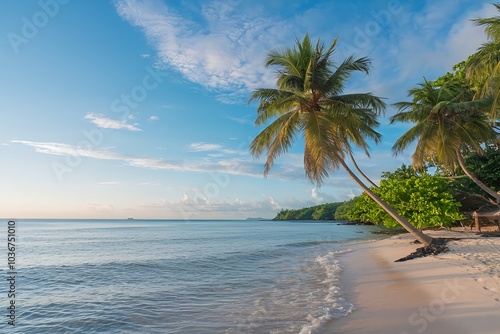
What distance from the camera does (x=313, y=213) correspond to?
13488 centimetres

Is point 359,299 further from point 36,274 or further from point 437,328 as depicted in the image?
point 36,274

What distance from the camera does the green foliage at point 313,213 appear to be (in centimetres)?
12706

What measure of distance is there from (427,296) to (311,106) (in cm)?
877

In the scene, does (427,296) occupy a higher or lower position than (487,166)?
lower

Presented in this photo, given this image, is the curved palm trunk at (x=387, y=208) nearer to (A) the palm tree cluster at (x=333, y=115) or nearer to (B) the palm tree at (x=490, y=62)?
(A) the palm tree cluster at (x=333, y=115)

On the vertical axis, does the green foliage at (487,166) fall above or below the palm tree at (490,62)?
below

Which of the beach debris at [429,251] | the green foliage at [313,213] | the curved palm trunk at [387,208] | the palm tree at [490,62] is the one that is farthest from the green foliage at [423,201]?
the green foliage at [313,213]

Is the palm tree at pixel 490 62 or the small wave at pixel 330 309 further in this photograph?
the palm tree at pixel 490 62

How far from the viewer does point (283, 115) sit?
13953 mm

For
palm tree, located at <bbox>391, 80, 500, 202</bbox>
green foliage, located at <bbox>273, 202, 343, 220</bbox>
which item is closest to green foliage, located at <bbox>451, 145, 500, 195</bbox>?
palm tree, located at <bbox>391, 80, 500, 202</bbox>

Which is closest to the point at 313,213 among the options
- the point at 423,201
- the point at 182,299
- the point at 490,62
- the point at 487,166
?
the point at 487,166

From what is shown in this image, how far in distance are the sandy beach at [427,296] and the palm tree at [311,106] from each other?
11.5ft

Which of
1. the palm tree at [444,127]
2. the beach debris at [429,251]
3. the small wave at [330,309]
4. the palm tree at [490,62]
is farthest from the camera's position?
the palm tree at [444,127]

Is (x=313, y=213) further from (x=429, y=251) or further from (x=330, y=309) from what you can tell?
(x=330, y=309)
